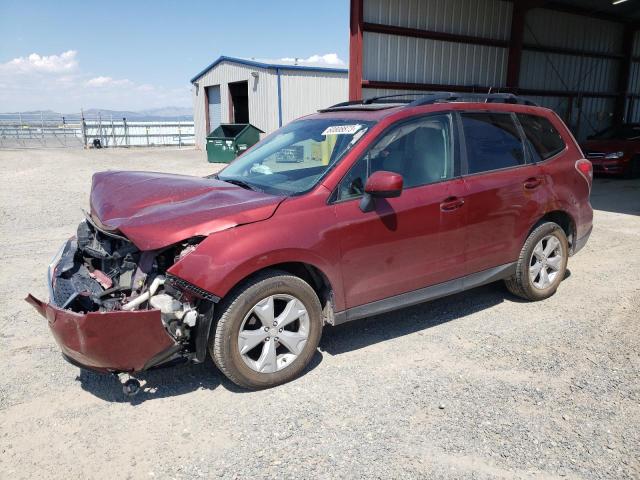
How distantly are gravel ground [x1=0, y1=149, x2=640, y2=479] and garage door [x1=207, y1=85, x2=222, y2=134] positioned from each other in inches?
904

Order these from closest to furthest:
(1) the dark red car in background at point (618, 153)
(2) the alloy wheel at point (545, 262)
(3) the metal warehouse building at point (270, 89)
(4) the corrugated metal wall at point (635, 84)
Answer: (2) the alloy wheel at point (545, 262), (1) the dark red car in background at point (618, 153), (4) the corrugated metal wall at point (635, 84), (3) the metal warehouse building at point (270, 89)

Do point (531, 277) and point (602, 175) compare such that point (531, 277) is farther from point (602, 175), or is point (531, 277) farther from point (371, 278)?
point (602, 175)

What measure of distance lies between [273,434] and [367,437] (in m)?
0.54

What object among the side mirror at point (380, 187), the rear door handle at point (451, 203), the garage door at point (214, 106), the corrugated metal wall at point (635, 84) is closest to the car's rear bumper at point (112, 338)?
the side mirror at point (380, 187)

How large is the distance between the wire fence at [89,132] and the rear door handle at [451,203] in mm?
28309

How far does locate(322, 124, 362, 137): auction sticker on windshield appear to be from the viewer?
12.7 ft

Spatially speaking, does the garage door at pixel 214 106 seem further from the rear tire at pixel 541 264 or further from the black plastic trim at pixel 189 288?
the black plastic trim at pixel 189 288

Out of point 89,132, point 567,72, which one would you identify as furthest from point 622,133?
point 89,132

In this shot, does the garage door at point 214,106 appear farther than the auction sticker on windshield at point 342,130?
Yes

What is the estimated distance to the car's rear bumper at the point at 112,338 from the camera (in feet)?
9.32

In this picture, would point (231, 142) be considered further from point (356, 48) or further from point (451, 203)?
point (451, 203)

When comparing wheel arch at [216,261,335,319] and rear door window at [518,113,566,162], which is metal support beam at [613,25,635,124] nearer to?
rear door window at [518,113,566,162]

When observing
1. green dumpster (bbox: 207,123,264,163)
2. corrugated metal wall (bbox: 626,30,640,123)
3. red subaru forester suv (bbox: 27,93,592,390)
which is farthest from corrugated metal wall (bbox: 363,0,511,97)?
green dumpster (bbox: 207,123,264,163)

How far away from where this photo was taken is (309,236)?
3.34 metres
